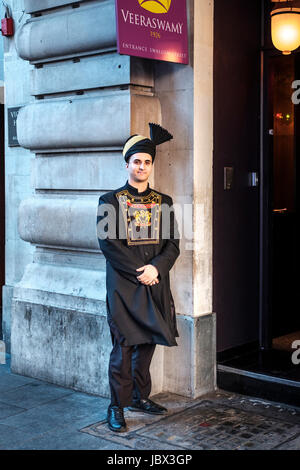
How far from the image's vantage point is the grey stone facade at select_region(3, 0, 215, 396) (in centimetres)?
628

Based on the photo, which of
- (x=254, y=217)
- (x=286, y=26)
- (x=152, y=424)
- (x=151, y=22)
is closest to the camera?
(x=152, y=424)

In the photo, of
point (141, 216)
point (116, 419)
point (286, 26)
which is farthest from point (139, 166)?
point (286, 26)

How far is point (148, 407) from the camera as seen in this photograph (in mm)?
5871

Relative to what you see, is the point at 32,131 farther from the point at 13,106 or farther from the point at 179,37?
the point at 179,37

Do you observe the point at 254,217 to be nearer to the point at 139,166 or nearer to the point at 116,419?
the point at 139,166

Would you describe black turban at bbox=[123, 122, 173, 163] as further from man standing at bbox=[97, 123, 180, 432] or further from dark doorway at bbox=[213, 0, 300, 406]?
dark doorway at bbox=[213, 0, 300, 406]

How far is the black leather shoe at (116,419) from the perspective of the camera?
5.49 meters

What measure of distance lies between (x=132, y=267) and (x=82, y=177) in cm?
151

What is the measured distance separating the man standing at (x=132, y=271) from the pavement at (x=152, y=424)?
0.24 metres

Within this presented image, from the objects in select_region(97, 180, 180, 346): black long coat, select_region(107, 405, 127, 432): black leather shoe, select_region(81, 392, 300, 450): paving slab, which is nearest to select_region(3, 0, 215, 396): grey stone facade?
select_region(81, 392, 300, 450): paving slab

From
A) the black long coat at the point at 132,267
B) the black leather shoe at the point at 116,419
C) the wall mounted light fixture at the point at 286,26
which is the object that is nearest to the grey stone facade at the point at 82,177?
the black long coat at the point at 132,267

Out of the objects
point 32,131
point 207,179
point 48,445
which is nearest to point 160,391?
point 48,445

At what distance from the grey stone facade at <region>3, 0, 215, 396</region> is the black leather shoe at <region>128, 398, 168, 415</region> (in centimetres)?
46

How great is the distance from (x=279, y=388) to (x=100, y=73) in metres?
3.09
